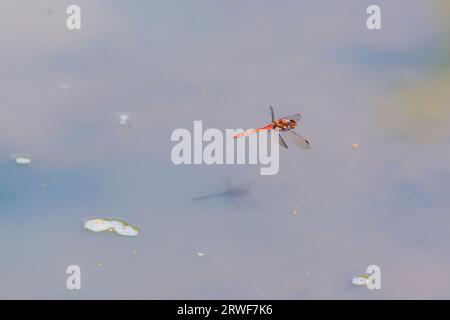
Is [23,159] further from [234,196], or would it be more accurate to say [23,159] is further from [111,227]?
[234,196]

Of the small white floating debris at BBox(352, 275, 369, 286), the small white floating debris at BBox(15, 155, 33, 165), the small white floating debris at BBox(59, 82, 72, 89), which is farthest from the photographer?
the small white floating debris at BBox(59, 82, 72, 89)

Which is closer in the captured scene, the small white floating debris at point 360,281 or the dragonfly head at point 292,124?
the small white floating debris at point 360,281

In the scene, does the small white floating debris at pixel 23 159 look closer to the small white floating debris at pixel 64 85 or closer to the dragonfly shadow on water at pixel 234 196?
the small white floating debris at pixel 64 85

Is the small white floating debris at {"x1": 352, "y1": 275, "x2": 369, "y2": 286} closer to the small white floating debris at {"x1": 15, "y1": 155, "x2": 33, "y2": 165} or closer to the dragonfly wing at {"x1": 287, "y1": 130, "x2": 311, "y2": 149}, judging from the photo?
the dragonfly wing at {"x1": 287, "y1": 130, "x2": 311, "y2": 149}

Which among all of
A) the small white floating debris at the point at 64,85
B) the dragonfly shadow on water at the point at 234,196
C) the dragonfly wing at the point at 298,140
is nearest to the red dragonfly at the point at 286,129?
the dragonfly wing at the point at 298,140

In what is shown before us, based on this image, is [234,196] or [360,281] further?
[234,196]

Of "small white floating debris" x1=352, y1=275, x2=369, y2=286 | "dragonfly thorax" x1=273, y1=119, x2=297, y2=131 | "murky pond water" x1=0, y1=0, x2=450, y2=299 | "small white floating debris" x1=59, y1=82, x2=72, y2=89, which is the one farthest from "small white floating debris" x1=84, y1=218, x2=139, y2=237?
"small white floating debris" x1=352, y1=275, x2=369, y2=286

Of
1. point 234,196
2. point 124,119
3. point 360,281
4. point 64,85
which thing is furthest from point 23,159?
point 360,281
